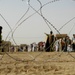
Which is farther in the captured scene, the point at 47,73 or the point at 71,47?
the point at 71,47

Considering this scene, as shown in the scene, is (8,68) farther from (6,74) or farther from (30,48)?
(30,48)

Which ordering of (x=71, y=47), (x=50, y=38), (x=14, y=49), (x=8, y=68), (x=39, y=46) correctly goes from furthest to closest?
1. (x=14, y=49)
2. (x=39, y=46)
3. (x=71, y=47)
4. (x=50, y=38)
5. (x=8, y=68)

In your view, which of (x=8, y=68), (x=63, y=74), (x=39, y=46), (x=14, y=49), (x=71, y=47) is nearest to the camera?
(x=63, y=74)

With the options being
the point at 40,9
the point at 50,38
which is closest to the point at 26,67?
the point at 40,9

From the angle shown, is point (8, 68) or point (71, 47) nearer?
point (8, 68)

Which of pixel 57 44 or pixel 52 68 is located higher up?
pixel 57 44

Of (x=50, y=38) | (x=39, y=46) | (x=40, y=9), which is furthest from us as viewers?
(x=39, y=46)

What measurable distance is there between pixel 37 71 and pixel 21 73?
553 millimetres

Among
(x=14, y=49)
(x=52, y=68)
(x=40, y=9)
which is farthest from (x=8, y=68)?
(x=14, y=49)

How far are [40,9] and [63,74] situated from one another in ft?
10.2

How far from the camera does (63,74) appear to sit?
8508 mm

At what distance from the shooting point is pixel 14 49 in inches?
1024

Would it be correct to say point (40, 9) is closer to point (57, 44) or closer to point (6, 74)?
point (6, 74)

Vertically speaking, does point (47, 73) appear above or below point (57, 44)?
below
